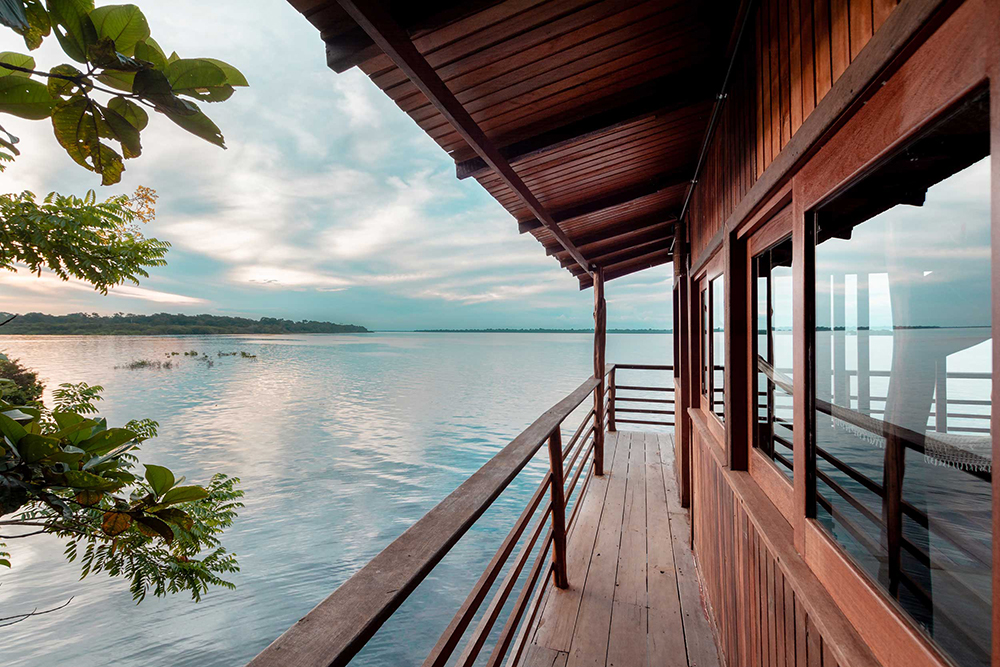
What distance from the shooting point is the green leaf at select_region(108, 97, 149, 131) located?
51 cm

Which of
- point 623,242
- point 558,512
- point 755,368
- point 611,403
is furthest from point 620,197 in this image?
point 611,403

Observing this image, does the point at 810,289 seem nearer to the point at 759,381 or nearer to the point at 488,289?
the point at 759,381

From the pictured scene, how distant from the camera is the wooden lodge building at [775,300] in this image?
55 cm

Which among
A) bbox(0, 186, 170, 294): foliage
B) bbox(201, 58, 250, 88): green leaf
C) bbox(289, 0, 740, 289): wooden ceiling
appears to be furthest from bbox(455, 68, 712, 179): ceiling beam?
bbox(0, 186, 170, 294): foliage

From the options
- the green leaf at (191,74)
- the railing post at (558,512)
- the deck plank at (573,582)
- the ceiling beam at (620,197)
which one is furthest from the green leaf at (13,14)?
the ceiling beam at (620,197)

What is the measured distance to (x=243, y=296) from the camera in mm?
28266

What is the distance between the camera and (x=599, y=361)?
192 inches

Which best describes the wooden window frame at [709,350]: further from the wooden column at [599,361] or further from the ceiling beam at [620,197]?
the wooden column at [599,361]

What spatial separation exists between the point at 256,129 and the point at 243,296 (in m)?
9.76

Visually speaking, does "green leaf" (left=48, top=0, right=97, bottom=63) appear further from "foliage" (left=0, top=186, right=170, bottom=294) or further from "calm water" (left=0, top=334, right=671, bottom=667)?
"calm water" (left=0, top=334, right=671, bottom=667)

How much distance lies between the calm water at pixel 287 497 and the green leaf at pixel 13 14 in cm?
341

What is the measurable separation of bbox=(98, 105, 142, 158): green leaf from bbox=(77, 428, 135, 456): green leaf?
359 millimetres

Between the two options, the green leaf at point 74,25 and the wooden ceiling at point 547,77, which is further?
the wooden ceiling at point 547,77

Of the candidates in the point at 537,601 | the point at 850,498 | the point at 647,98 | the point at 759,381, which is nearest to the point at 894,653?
the point at 850,498
